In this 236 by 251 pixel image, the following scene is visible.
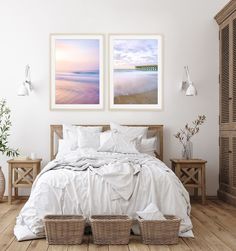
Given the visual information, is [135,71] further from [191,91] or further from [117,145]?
[117,145]

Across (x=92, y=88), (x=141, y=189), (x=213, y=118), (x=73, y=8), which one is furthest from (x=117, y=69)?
(x=141, y=189)

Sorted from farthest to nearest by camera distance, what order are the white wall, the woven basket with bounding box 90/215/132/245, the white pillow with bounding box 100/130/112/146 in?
the white wall, the white pillow with bounding box 100/130/112/146, the woven basket with bounding box 90/215/132/245

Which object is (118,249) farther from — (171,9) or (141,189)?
(171,9)

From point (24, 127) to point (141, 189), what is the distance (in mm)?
2935

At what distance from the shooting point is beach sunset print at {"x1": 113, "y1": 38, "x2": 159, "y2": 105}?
693 cm

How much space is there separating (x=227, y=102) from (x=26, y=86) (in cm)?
291

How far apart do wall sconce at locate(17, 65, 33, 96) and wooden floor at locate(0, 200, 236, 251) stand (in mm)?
1750

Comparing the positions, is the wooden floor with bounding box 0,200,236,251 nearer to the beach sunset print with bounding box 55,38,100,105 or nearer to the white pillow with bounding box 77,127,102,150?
the white pillow with bounding box 77,127,102,150

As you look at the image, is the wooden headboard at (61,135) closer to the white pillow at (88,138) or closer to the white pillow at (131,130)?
the white pillow at (131,130)

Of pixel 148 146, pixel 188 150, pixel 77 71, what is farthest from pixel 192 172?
pixel 77 71

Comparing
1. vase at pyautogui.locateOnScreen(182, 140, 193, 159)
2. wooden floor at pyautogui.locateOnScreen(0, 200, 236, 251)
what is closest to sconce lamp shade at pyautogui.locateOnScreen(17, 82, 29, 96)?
wooden floor at pyautogui.locateOnScreen(0, 200, 236, 251)

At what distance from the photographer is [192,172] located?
6457 mm

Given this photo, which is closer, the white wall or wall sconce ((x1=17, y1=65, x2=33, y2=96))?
wall sconce ((x1=17, y1=65, x2=33, y2=96))

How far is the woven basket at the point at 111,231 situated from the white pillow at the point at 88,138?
7.41 ft
